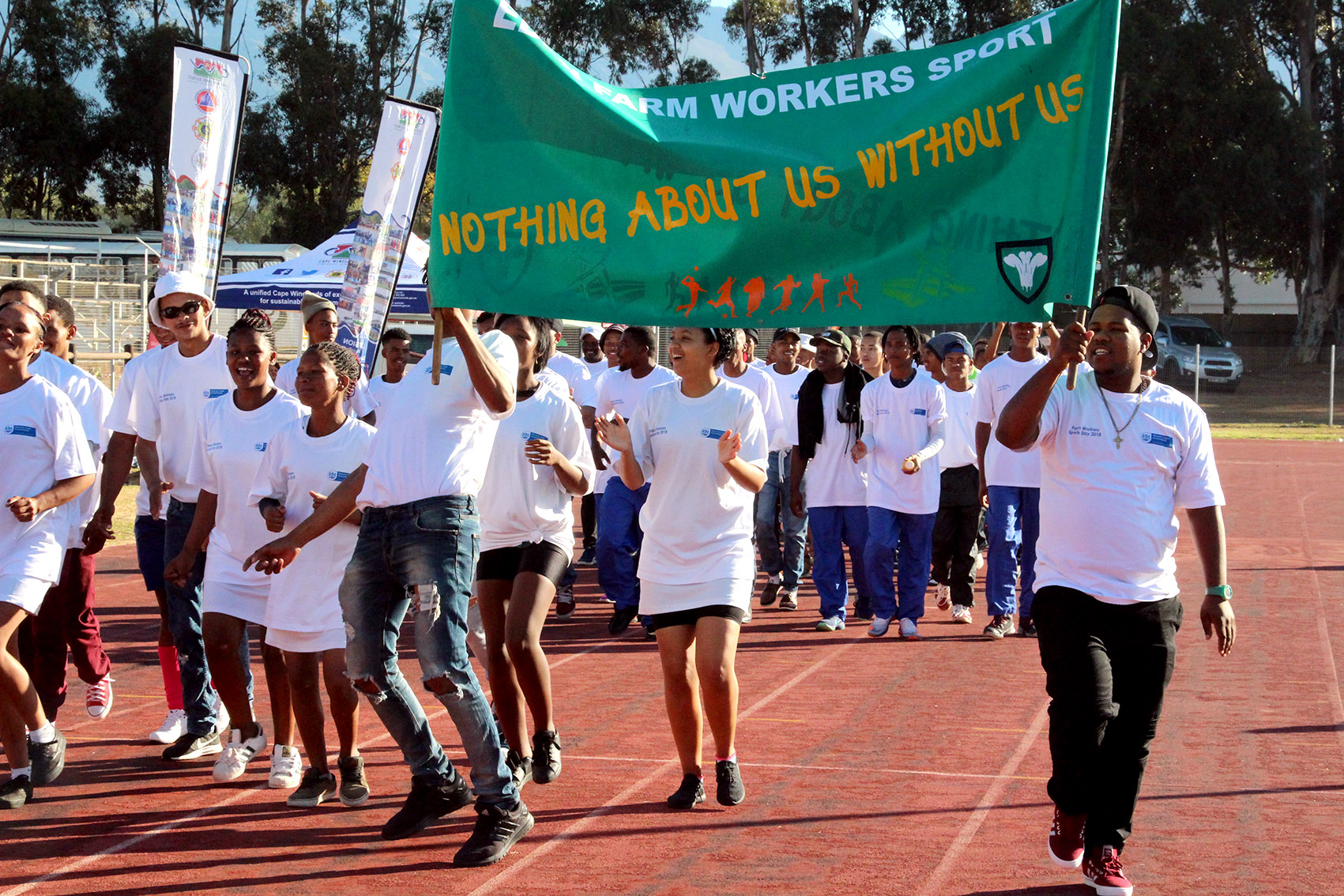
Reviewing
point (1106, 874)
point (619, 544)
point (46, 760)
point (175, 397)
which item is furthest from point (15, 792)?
point (619, 544)

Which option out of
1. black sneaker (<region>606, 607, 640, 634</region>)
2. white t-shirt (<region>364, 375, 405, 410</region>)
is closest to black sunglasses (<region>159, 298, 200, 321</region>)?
white t-shirt (<region>364, 375, 405, 410</region>)

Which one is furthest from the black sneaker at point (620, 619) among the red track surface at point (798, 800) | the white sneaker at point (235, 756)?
the white sneaker at point (235, 756)

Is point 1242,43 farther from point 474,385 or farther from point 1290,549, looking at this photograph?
point 474,385

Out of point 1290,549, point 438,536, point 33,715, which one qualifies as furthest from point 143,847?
point 1290,549

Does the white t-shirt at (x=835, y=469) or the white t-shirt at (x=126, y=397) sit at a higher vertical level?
the white t-shirt at (x=126, y=397)

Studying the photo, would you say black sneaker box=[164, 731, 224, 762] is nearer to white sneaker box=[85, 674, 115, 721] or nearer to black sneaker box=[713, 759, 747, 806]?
white sneaker box=[85, 674, 115, 721]

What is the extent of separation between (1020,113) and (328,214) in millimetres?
46906

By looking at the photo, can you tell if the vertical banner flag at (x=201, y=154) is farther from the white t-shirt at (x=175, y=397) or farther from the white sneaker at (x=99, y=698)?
the white sneaker at (x=99, y=698)

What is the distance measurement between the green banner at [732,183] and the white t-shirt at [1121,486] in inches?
22.2

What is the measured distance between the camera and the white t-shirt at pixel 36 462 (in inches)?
236

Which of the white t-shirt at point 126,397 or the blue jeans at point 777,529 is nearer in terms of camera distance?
the white t-shirt at point 126,397

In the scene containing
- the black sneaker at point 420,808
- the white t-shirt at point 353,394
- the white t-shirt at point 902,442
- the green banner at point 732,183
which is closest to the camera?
the green banner at point 732,183

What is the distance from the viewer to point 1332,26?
51156 mm

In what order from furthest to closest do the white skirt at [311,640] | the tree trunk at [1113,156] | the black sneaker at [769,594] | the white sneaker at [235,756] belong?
the tree trunk at [1113,156] < the black sneaker at [769,594] < the white sneaker at [235,756] < the white skirt at [311,640]
